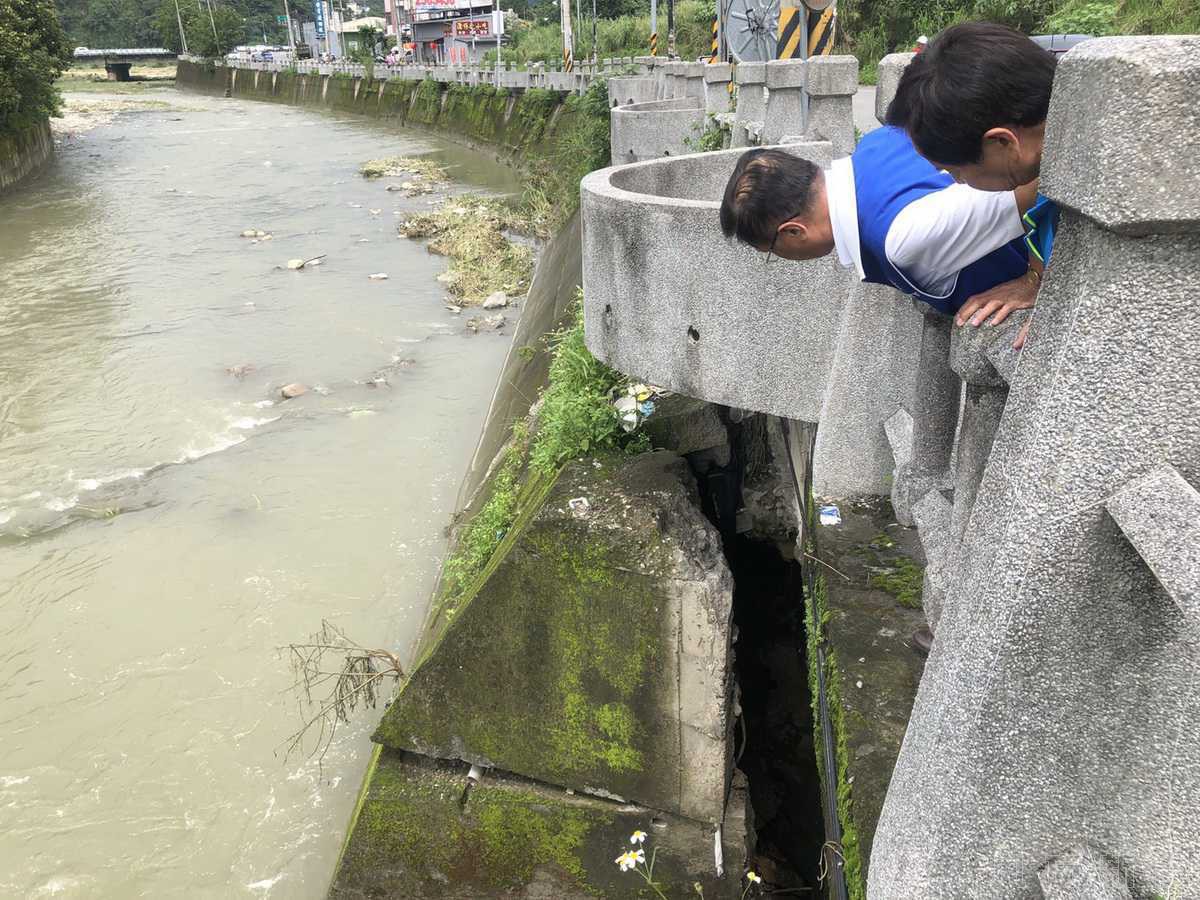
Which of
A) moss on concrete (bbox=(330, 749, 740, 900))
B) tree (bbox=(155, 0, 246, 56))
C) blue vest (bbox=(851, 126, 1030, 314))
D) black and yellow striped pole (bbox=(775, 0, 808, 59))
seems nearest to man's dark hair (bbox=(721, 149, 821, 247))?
blue vest (bbox=(851, 126, 1030, 314))

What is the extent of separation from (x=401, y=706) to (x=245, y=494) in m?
5.01

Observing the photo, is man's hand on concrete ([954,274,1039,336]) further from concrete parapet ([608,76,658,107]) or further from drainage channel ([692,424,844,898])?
concrete parapet ([608,76,658,107])

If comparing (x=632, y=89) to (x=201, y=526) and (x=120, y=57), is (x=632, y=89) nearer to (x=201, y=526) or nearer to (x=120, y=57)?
(x=201, y=526)

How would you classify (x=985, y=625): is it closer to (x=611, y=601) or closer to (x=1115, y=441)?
(x=1115, y=441)

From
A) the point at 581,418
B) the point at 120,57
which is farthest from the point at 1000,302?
the point at 120,57

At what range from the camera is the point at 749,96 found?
19.3 feet

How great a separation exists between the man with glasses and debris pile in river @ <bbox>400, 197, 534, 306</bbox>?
1126 cm

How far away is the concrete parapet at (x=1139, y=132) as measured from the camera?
3.21ft

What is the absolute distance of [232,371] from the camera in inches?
436

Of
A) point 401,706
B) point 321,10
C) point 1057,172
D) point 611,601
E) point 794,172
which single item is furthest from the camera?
point 321,10

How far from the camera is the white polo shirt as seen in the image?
1.75 meters

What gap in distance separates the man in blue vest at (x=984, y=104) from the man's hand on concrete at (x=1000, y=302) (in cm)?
16

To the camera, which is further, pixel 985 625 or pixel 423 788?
pixel 423 788

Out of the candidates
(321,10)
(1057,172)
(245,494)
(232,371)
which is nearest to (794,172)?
(1057,172)
